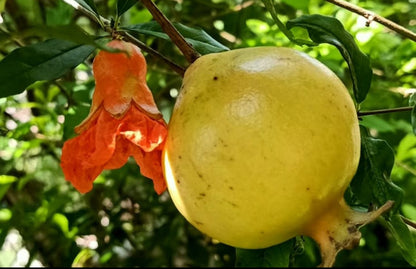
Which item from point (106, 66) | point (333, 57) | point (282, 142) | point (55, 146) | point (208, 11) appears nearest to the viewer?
point (282, 142)

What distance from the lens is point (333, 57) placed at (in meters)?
1.30

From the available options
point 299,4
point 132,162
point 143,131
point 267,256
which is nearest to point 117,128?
point 143,131

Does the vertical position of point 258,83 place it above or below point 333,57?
above

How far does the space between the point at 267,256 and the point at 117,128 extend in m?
0.25

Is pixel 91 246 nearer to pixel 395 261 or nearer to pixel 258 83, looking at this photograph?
pixel 395 261

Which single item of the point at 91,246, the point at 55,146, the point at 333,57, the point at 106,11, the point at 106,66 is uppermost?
the point at 106,66

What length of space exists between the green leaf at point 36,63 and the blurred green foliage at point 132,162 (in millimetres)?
506

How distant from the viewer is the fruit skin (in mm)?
543

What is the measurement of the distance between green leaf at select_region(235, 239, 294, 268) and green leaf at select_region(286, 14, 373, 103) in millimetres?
231

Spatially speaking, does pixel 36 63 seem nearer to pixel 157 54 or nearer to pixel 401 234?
pixel 157 54

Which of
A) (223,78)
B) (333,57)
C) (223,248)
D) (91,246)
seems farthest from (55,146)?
(223,78)

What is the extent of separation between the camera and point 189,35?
2.79 ft

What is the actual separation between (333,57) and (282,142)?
31.9 inches

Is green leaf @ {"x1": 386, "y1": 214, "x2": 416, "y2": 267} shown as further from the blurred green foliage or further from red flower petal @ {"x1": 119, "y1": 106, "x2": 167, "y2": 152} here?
the blurred green foliage
